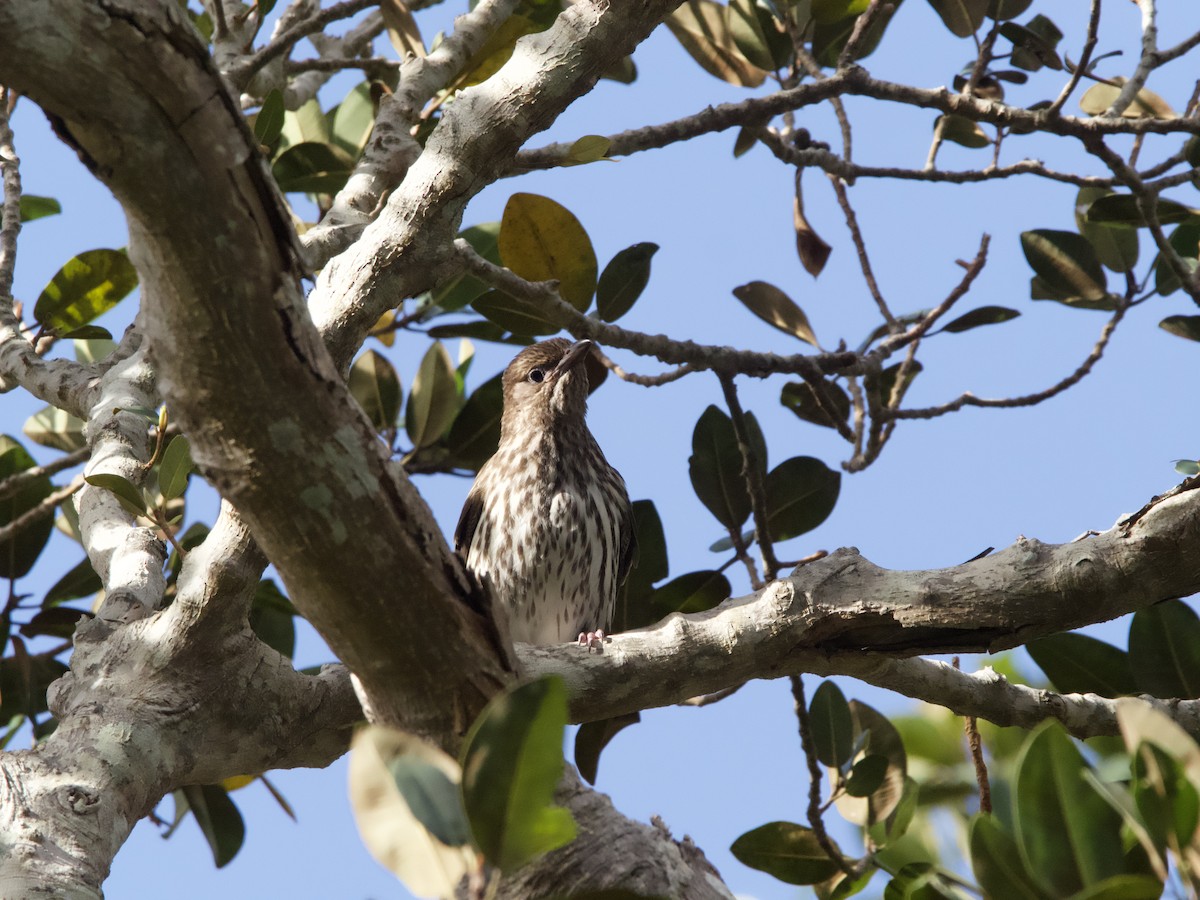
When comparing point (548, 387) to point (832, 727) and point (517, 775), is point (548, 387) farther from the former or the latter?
point (517, 775)

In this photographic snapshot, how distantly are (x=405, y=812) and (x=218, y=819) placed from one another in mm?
3097

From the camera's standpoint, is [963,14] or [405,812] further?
[963,14]

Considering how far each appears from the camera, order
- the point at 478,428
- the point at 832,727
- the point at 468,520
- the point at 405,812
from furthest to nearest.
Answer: the point at 468,520 → the point at 478,428 → the point at 832,727 → the point at 405,812

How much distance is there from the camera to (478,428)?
4918 millimetres

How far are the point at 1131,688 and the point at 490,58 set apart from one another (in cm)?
275

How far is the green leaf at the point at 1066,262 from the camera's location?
4547mm

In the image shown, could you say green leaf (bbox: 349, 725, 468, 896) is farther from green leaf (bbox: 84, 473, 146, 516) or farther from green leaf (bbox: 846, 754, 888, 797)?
green leaf (bbox: 846, 754, 888, 797)

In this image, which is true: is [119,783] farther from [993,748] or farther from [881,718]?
[993,748]

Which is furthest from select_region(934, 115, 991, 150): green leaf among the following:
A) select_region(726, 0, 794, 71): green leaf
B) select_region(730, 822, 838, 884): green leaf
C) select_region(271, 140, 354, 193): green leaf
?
select_region(730, 822, 838, 884): green leaf

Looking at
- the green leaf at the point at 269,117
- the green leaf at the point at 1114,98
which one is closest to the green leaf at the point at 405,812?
the green leaf at the point at 269,117

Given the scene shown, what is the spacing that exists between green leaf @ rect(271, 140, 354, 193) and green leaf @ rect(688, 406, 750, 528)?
1607 millimetres

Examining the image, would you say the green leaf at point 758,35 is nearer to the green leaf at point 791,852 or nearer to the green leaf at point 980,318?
the green leaf at point 980,318

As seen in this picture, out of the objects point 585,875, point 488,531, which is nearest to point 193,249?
point 585,875

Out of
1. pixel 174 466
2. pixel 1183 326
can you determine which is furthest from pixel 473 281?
pixel 1183 326
